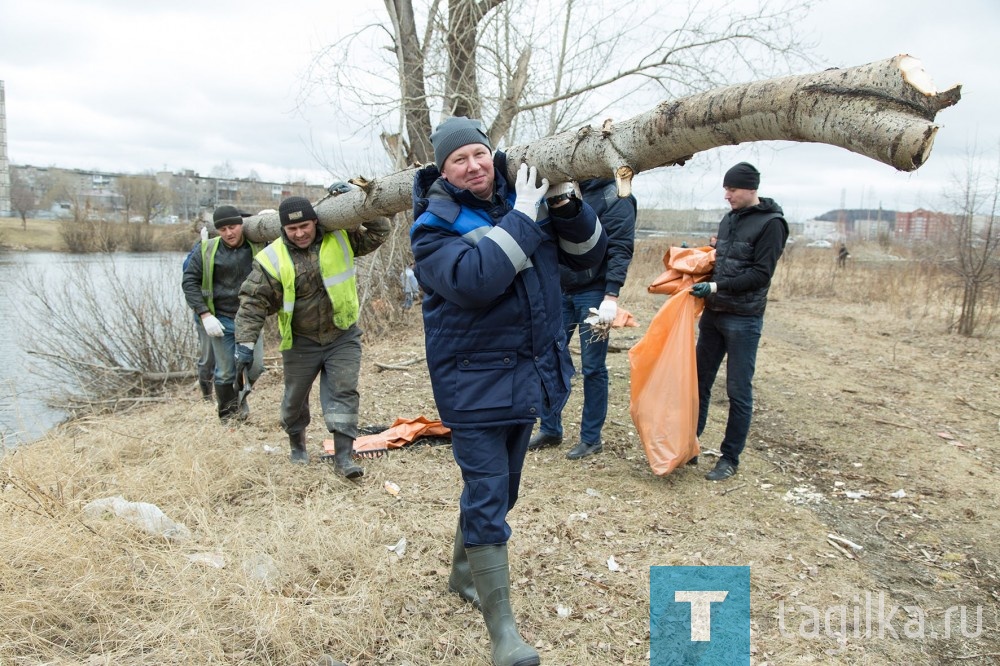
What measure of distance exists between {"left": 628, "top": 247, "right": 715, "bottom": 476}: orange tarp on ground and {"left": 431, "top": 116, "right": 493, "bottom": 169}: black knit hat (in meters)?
1.98

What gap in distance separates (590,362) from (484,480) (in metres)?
2.08

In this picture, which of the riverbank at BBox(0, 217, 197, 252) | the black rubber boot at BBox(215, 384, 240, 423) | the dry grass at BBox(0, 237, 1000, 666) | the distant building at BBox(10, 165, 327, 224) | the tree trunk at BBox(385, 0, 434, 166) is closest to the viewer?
the dry grass at BBox(0, 237, 1000, 666)

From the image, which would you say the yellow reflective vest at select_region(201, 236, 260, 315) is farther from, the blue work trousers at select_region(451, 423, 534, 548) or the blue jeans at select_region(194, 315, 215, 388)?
the blue work trousers at select_region(451, 423, 534, 548)

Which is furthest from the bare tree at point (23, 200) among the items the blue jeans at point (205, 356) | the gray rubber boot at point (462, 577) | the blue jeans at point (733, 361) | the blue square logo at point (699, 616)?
the blue square logo at point (699, 616)

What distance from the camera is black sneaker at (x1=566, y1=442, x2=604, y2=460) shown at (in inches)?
170

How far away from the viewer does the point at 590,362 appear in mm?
4207

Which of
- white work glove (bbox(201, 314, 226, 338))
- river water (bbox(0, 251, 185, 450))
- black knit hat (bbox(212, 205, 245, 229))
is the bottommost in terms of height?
river water (bbox(0, 251, 185, 450))

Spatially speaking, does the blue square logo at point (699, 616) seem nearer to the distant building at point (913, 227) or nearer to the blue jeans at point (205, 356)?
the blue jeans at point (205, 356)

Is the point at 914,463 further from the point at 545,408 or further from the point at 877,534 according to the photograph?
the point at 545,408

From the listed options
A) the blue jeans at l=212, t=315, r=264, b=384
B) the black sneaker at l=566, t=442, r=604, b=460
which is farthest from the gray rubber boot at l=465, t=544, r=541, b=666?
the blue jeans at l=212, t=315, r=264, b=384

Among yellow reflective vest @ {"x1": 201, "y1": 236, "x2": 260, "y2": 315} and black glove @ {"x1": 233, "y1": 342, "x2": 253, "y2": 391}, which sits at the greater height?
yellow reflective vest @ {"x1": 201, "y1": 236, "x2": 260, "y2": 315}

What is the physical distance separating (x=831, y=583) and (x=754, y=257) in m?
1.78

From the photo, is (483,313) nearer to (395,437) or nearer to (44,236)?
(395,437)

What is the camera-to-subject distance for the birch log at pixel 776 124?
5.42 ft
